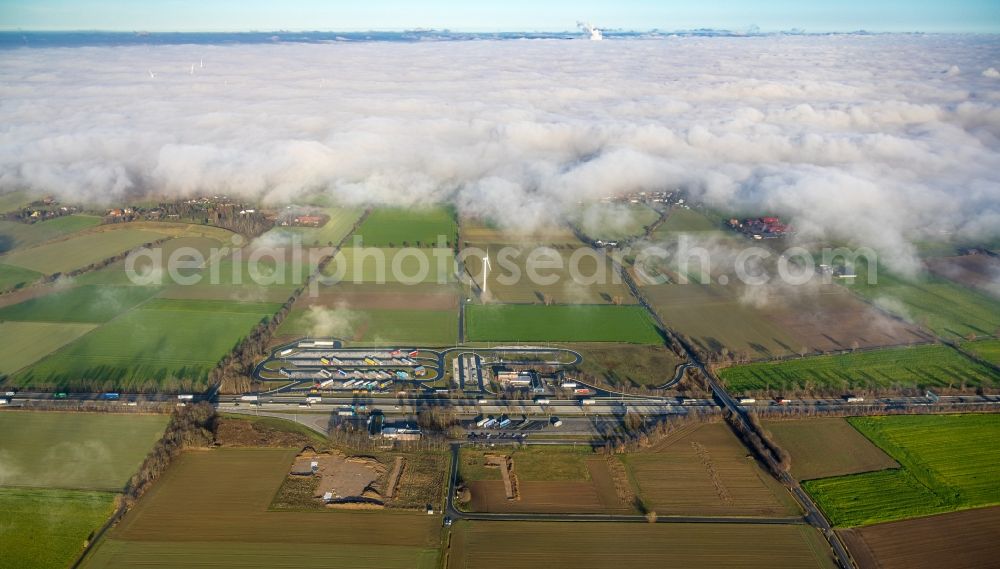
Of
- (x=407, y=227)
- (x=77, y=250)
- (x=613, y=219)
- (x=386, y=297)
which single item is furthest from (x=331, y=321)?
(x=613, y=219)

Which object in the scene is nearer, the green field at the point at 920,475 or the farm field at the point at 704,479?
the farm field at the point at 704,479

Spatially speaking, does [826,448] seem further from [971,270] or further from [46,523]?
[46,523]

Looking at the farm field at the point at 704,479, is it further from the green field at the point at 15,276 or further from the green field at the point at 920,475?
the green field at the point at 15,276

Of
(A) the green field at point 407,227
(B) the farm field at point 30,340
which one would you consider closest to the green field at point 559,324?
(A) the green field at point 407,227

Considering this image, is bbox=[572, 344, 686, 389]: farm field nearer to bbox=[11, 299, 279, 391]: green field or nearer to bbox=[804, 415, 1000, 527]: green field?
bbox=[804, 415, 1000, 527]: green field

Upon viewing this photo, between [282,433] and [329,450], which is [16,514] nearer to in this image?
[282,433]

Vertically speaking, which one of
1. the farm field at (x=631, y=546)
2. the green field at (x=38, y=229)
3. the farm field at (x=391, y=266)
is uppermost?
the green field at (x=38, y=229)

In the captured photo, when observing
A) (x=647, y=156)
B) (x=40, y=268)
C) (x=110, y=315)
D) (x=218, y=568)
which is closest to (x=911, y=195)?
(x=647, y=156)
